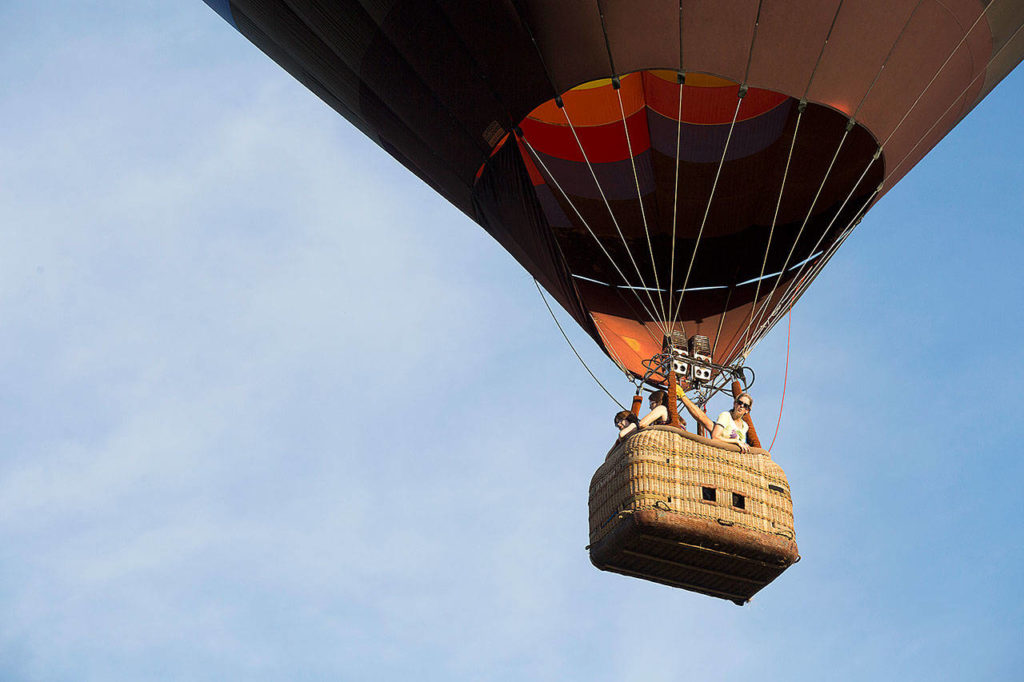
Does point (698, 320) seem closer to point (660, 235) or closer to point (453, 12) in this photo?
point (660, 235)

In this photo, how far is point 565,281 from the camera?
8383 mm

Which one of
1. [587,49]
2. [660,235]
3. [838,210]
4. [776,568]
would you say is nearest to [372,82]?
[587,49]

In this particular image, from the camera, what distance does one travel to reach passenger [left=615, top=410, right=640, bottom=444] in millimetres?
7023

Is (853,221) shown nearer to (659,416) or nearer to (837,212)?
(837,212)

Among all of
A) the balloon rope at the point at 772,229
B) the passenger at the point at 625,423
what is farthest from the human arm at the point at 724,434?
the balloon rope at the point at 772,229

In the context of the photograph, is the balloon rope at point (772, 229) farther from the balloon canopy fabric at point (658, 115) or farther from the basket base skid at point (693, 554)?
the basket base skid at point (693, 554)

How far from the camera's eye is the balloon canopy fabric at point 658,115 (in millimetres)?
7492

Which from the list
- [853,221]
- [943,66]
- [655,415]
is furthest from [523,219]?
[943,66]

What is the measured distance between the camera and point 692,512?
21.4ft

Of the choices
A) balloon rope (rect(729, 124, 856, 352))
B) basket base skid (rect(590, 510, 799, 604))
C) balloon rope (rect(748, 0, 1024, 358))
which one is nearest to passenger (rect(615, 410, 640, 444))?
basket base skid (rect(590, 510, 799, 604))

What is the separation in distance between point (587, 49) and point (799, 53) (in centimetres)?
125

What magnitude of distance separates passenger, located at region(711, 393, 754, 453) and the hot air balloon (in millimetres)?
222

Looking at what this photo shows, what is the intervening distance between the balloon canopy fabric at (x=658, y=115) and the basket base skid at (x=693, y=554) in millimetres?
1837

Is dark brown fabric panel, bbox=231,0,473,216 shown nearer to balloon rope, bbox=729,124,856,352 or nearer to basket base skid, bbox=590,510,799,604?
balloon rope, bbox=729,124,856,352
